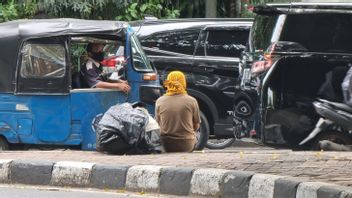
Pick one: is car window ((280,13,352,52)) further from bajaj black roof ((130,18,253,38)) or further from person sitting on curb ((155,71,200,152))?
bajaj black roof ((130,18,253,38))

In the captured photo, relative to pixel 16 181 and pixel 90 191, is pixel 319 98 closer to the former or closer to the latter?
pixel 90 191

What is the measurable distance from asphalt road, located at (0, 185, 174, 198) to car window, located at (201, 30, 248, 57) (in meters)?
4.49

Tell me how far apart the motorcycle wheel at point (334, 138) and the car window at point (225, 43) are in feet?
9.53

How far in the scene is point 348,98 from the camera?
920 centimetres

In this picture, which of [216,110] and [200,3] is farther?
[200,3]

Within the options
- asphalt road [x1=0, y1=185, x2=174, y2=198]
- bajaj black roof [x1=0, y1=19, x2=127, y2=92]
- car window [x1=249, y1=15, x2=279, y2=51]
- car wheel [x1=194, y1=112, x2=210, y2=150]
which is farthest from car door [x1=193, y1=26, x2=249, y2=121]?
asphalt road [x1=0, y1=185, x2=174, y2=198]

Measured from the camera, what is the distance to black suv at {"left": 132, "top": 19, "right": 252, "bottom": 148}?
11.7m

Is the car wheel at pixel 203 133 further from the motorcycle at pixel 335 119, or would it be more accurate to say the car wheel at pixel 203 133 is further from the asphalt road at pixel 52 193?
the asphalt road at pixel 52 193

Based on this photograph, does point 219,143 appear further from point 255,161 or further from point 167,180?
point 167,180

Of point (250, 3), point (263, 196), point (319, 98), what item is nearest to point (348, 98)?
point (319, 98)

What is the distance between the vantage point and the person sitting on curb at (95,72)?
1016cm

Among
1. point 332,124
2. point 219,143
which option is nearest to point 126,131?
point 332,124

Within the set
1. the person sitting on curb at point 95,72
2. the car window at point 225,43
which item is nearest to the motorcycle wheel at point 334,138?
the person sitting on curb at point 95,72

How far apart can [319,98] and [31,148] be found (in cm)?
398
